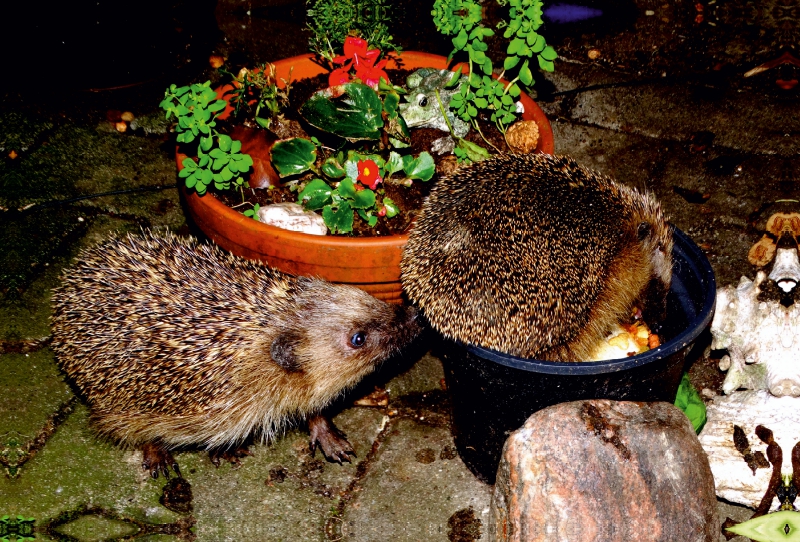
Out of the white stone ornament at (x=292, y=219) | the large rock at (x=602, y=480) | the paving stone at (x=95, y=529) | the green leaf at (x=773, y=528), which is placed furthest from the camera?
the white stone ornament at (x=292, y=219)

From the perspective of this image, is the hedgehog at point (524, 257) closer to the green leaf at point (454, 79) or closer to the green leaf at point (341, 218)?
the green leaf at point (341, 218)

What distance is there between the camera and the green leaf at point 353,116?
4141mm

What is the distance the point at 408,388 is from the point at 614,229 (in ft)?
5.30

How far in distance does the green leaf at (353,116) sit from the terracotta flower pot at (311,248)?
0.60m

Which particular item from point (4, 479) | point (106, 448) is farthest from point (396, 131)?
point (4, 479)

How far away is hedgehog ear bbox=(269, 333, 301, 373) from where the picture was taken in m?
4.06

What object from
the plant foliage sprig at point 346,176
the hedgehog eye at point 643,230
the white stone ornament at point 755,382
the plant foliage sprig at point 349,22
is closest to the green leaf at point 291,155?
the plant foliage sprig at point 346,176

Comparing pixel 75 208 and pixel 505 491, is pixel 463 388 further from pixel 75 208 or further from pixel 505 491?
pixel 75 208

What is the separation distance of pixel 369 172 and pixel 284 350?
3.43 ft

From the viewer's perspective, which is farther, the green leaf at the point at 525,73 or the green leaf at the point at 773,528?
the green leaf at the point at 525,73

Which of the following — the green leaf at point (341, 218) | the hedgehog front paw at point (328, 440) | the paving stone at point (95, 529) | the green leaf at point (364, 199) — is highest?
the green leaf at point (364, 199)

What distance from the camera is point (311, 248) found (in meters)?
3.99

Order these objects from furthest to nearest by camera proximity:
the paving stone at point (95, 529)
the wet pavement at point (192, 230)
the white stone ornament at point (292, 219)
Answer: the white stone ornament at point (292, 219) < the wet pavement at point (192, 230) < the paving stone at point (95, 529)

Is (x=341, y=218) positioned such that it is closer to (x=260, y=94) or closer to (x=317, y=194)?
(x=317, y=194)
